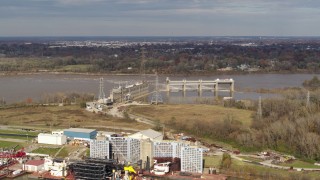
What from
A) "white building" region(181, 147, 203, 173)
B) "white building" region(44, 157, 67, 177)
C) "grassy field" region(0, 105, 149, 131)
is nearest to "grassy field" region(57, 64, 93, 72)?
"grassy field" region(0, 105, 149, 131)

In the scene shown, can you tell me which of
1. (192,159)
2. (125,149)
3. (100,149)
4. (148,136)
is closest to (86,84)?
(148,136)

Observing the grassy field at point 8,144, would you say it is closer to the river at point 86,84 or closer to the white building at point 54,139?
the white building at point 54,139

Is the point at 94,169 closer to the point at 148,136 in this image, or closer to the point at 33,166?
the point at 33,166

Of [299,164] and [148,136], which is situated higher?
[148,136]

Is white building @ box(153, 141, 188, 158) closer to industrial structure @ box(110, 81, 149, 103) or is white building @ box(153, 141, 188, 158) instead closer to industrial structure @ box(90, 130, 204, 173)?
industrial structure @ box(90, 130, 204, 173)

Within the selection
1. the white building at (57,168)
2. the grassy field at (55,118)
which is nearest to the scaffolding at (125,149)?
the white building at (57,168)

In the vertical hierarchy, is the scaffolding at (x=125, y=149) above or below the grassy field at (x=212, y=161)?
above

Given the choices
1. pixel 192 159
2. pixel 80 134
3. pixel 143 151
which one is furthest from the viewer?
pixel 80 134
